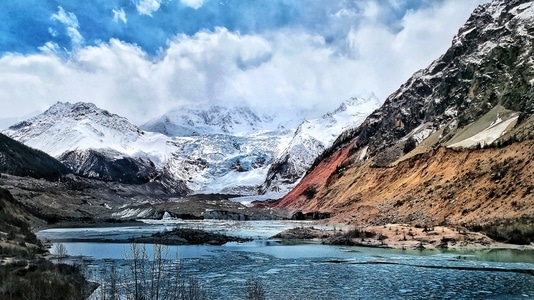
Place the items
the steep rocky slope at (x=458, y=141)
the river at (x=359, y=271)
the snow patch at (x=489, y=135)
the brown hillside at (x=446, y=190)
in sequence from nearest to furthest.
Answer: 1. the river at (x=359, y=271)
2. the brown hillside at (x=446, y=190)
3. the steep rocky slope at (x=458, y=141)
4. the snow patch at (x=489, y=135)

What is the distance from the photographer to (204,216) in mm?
155000

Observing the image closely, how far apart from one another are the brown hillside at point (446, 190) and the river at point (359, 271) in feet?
53.1

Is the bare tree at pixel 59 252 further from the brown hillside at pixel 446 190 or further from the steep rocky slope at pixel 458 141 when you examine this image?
the brown hillside at pixel 446 190

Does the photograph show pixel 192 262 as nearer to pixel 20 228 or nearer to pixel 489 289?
pixel 20 228

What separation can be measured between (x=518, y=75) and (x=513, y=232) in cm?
5162

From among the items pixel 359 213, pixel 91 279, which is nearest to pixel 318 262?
pixel 91 279

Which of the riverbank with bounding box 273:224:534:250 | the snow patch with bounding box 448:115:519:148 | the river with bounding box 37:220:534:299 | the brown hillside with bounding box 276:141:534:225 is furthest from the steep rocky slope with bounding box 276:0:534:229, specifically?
the river with bounding box 37:220:534:299

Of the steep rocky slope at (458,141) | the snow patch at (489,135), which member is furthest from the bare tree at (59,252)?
the snow patch at (489,135)

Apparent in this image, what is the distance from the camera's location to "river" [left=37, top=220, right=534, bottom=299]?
27969mm

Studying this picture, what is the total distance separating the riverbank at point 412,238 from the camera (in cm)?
4825

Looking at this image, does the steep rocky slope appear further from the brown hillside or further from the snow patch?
the snow patch

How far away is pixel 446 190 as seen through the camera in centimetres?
7469

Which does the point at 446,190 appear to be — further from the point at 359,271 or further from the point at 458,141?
the point at 359,271

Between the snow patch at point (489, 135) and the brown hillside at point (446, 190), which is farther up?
the snow patch at point (489, 135)
